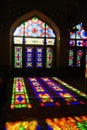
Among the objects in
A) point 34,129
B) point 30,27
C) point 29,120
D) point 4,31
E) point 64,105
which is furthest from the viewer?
point 30,27

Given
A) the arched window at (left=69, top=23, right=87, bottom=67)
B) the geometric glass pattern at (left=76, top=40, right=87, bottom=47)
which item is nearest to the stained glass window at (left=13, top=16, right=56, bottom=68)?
the arched window at (left=69, top=23, right=87, bottom=67)

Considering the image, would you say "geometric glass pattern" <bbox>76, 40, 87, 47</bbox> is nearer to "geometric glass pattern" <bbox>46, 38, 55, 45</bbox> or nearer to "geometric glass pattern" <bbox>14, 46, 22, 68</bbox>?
"geometric glass pattern" <bbox>46, 38, 55, 45</bbox>

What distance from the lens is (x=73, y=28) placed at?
31.1 ft

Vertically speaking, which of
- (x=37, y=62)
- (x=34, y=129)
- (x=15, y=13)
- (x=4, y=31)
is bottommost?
(x=34, y=129)

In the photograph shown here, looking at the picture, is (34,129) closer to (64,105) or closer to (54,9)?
(64,105)

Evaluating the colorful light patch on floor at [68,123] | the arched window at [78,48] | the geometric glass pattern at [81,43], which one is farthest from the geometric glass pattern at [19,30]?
the colorful light patch on floor at [68,123]

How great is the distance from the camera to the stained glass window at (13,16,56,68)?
983 centimetres

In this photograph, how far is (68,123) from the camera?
3605 mm

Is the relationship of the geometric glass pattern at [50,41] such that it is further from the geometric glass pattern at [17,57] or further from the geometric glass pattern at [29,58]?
the geometric glass pattern at [17,57]

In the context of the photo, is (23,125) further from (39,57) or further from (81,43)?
(81,43)

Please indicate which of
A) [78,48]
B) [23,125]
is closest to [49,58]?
[78,48]

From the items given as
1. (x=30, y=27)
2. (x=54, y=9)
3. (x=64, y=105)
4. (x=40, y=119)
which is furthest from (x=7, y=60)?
(x=40, y=119)

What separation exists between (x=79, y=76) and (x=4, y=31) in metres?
4.08

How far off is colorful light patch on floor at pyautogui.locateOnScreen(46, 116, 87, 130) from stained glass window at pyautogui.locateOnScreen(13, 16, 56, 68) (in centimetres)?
624
